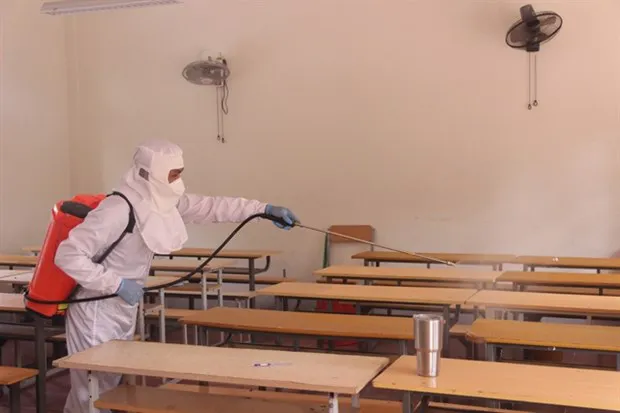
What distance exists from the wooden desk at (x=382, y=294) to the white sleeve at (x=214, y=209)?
679 mm

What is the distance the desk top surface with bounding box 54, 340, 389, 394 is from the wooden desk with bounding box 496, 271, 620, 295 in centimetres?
218

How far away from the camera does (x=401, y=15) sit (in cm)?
645

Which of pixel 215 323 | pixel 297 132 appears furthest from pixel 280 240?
pixel 215 323

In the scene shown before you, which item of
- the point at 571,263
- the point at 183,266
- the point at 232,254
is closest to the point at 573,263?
the point at 571,263

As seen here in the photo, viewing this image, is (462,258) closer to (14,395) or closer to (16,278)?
(16,278)

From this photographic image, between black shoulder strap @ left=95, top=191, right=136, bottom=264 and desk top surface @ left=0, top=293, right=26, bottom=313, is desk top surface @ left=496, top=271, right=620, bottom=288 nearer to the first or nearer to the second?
black shoulder strap @ left=95, top=191, right=136, bottom=264

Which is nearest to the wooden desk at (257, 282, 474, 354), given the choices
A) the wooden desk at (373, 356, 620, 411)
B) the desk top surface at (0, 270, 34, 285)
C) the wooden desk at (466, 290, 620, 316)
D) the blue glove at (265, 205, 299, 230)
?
the wooden desk at (466, 290, 620, 316)

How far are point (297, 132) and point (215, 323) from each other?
411cm

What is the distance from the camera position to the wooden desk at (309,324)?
275 centimetres

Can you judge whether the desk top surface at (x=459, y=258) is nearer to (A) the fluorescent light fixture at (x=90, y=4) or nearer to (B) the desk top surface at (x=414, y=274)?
(B) the desk top surface at (x=414, y=274)

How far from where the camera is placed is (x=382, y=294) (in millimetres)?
3557

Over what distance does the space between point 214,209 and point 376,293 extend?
1.02 meters

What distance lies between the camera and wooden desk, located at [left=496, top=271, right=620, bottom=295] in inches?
160

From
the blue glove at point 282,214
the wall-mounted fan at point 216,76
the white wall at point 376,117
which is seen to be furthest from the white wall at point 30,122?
the blue glove at point 282,214
